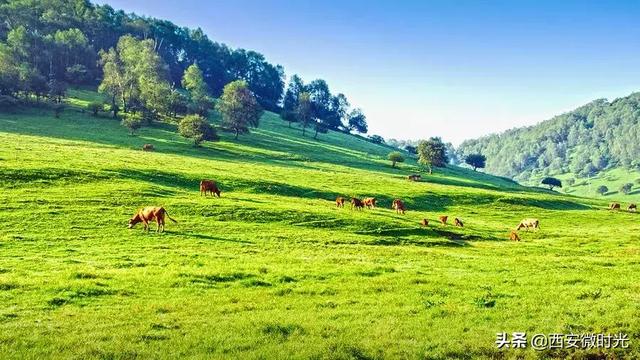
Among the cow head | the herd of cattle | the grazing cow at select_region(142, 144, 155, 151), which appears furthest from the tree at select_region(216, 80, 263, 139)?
the cow head

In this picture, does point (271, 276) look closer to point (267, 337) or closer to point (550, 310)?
point (267, 337)

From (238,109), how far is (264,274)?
94497mm

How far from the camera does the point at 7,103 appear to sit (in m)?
101

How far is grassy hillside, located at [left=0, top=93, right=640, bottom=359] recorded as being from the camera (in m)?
14.5

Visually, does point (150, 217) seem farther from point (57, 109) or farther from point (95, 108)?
point (95, 108)

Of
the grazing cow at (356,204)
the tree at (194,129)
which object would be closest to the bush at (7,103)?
the tree at (194,129)

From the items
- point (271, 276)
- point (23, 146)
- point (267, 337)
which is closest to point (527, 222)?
point (271, 276)

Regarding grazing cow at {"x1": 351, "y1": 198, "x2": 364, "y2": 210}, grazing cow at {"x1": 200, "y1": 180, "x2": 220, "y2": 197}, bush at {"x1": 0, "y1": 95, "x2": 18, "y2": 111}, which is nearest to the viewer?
grazing cow at {"x1": 200, "y1": 180, "x2": 220, "y2": 197}

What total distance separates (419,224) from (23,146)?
175ft

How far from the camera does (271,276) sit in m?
22.6

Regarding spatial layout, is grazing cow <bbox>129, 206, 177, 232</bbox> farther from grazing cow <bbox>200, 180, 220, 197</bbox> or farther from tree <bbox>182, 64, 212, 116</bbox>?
tree <bbox>182, 64, 212, 116</bbox>

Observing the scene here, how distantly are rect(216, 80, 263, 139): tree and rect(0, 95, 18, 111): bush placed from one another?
4434cm

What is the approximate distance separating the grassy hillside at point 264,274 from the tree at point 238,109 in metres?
54.5

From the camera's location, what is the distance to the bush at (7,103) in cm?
10019
